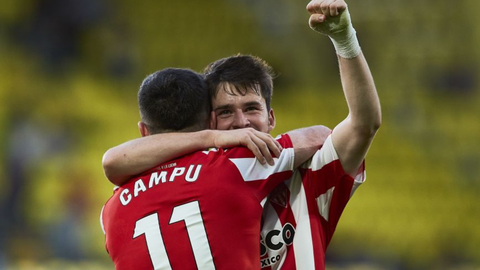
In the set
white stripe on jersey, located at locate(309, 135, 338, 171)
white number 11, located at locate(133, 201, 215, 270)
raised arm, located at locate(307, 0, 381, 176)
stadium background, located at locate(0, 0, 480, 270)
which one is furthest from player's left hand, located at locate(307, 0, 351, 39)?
stadium background, located at locate(0, 0, 480, 270)

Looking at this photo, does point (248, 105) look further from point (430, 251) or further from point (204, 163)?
point (430, 251)

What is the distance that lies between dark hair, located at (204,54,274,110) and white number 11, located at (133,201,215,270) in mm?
628

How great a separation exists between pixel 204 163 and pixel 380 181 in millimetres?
6783

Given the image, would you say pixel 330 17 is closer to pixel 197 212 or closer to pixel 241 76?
pixel 241 76

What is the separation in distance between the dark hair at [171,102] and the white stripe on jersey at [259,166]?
0.91 feet

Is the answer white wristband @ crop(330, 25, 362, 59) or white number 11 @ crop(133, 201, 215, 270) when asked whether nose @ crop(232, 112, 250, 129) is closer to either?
white number 11 @ crop(133, 201, 215, 270)

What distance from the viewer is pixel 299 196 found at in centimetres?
284

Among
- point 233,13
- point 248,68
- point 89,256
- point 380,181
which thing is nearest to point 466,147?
point 380,181

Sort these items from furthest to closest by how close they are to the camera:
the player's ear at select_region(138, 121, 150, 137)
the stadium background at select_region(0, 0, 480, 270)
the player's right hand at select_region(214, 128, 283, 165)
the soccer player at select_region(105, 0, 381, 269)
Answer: the stadium background at select_region(0, 0, 480, 270) → the player's ear at select_region(138, 121, 150, 137) → the player's right hand at select_region(214, 128, 283, 165) → the soccer player at select_region(105, 0, 381, 269)

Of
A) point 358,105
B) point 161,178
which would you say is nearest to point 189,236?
point 161,178

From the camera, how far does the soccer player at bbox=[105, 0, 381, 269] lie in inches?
101

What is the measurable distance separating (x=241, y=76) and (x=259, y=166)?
526 millimetres

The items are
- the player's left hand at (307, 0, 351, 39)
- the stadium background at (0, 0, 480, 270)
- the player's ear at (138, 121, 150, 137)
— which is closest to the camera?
the player's left hand at (307, 0, 351, 39)

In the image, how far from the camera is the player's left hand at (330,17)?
97.2 inches
